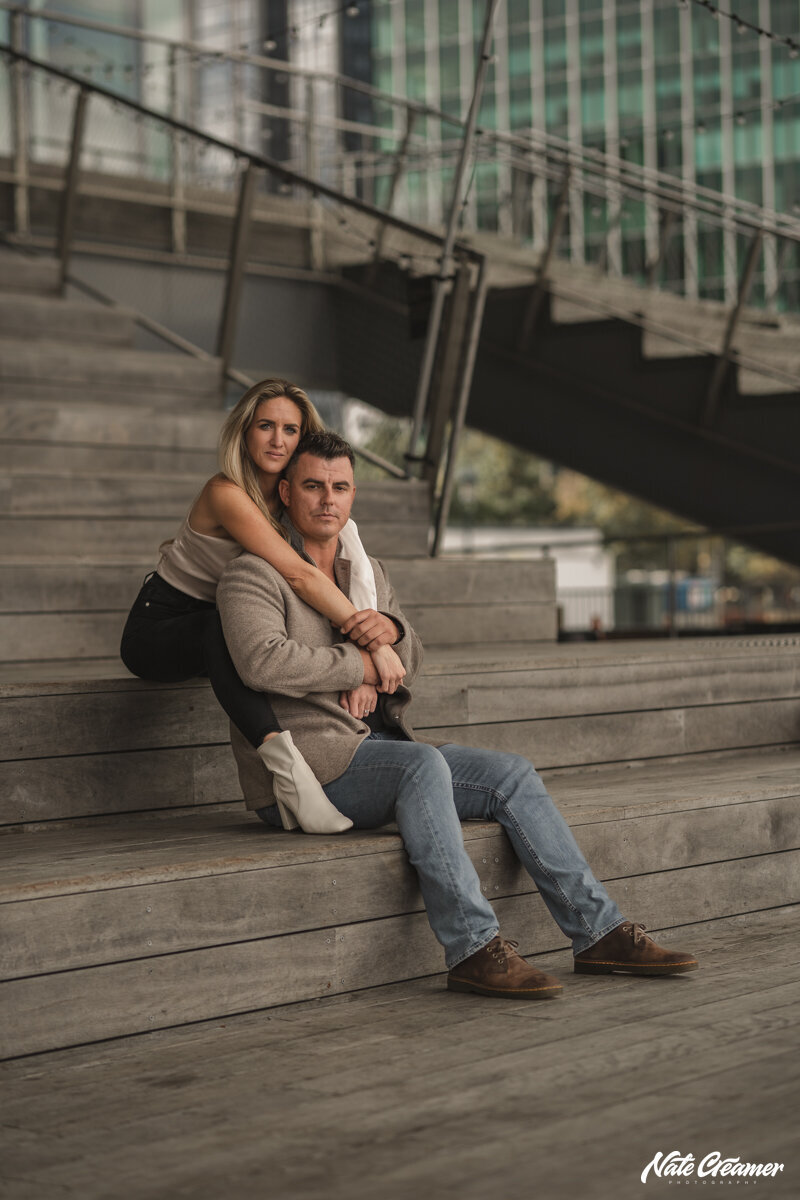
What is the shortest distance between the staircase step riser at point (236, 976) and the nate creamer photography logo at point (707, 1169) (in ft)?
3.44

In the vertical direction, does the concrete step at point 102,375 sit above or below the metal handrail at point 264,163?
below

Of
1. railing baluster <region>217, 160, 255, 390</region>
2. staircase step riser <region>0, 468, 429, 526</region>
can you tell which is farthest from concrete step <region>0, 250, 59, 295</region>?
staircase step riser <region>0, 468, 429, 526</region>

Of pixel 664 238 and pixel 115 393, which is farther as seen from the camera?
pixel 664 238

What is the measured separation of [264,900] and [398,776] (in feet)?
1.33

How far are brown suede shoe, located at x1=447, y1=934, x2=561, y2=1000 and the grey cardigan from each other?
50cm

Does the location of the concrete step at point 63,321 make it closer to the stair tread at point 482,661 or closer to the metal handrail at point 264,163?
the metal handrail at point 264,163

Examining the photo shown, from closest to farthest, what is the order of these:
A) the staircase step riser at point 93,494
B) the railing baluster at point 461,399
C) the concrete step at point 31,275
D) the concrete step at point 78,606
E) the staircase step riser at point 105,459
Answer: the concrete step at point 78,606 → the staircase step riser at point 93,494 → the staircase step riser at point 105,459 → the railing baluster at point 461,399 → the concrete step at point 31,275

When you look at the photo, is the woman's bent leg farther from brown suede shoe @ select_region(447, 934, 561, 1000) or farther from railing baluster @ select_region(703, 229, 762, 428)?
railing baluster @ select_region(703, 229, 762, 428)

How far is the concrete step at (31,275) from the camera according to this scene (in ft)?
24.3

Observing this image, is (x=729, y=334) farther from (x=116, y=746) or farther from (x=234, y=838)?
(x=234, y=838)

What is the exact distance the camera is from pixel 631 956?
315 centimetres

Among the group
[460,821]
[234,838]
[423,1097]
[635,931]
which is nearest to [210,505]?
[234,838]

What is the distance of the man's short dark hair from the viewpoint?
3.37 metres

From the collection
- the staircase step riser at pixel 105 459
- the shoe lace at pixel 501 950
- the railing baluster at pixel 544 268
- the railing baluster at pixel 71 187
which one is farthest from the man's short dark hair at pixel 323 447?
the railing baluster at pixel 544 268
